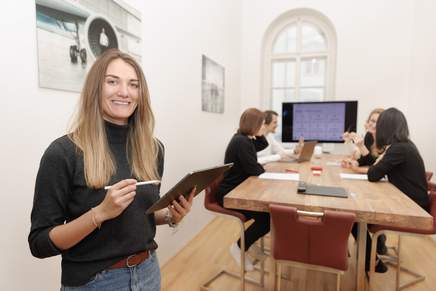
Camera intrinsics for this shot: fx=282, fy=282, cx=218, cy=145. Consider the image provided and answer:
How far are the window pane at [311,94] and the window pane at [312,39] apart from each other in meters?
0.62

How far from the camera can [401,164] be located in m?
2.04

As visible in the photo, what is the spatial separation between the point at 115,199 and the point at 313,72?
441 centimetres

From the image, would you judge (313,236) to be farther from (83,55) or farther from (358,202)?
(83,55)

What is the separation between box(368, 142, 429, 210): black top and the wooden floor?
31.2 inches

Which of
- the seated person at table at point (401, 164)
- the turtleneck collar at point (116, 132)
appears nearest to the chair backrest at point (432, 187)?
the seated person at table at point (401, 164)

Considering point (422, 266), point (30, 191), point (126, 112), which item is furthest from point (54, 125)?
point (422, 266)

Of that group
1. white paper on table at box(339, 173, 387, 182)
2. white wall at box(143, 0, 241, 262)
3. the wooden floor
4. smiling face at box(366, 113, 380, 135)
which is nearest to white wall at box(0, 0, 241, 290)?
white wall at box(143, 0, 241, 262)

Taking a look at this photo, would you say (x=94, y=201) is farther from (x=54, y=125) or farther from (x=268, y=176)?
(x=268, y=176)

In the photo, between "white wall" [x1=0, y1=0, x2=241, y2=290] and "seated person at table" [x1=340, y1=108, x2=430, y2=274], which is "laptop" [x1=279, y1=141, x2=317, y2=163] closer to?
"white wall" [x1=0, y1=0, x2=241, y2=290]

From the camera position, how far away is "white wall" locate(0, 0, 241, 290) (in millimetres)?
1220

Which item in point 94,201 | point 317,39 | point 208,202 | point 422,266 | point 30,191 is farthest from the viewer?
point 317,39

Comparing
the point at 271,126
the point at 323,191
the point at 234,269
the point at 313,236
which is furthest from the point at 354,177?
the point at 271,126

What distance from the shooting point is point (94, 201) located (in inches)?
33.9

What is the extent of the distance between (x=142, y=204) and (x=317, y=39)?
4.37 meters
